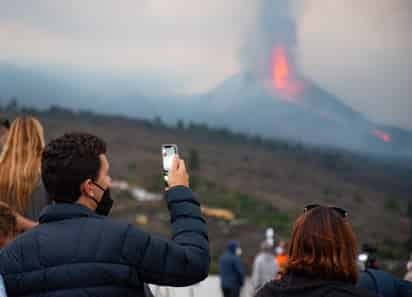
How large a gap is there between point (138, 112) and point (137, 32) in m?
66.1

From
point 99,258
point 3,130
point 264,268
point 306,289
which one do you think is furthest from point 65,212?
point 264,268

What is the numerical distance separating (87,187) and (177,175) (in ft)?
0.98

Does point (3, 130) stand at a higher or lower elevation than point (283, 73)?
lower

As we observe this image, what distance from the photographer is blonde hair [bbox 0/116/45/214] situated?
3641 millimetres

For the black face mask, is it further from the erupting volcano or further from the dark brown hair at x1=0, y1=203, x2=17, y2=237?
the erupting volcano

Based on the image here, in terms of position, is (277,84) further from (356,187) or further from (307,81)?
(356,187)

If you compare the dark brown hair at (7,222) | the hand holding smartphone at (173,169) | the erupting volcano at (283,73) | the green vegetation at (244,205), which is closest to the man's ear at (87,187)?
the hand holding smartphone at (173,169)

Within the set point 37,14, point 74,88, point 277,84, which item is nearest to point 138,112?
point 74,88

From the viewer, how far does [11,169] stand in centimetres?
367

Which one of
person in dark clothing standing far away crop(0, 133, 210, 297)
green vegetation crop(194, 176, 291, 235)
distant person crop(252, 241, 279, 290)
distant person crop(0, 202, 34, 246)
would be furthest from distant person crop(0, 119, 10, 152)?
green vegetation crop(194, 176, 291, 235)

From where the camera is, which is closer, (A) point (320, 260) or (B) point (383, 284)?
(A) point (320, 260)

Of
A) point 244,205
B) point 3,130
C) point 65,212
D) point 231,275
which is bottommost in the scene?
point 65,212

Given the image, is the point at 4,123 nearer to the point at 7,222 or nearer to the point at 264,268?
the point at 7,222

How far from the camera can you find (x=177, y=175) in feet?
7.81
